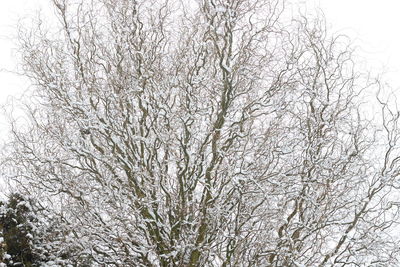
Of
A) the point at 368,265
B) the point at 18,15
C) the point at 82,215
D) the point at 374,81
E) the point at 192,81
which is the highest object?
the point at 374,81

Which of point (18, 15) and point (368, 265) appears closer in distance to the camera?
point (368, 265)

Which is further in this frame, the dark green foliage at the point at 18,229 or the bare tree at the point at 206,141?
the dark green foliage at the point at 18,229

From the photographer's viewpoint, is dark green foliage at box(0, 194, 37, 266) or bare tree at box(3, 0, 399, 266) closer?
bare tree at box(3, 0, 399, 266)

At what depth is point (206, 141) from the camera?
25.0 feet

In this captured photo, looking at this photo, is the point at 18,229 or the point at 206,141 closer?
the point at 206,141

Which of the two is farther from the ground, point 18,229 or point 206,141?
point 206,141

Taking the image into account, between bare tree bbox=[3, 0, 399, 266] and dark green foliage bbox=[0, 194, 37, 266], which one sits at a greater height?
bare tree bbox=[3, 0, 399, 266]

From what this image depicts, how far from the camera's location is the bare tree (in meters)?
7.39

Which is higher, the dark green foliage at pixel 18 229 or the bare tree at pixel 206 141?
the bare tree at pixel 206 141

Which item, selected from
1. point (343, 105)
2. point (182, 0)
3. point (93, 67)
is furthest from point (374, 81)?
point (93, 67)

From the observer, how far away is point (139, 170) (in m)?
7.44

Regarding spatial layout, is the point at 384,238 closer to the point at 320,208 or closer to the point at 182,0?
the point at 320,208

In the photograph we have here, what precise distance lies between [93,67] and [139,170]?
84.8 inches

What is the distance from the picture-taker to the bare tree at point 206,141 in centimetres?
739
